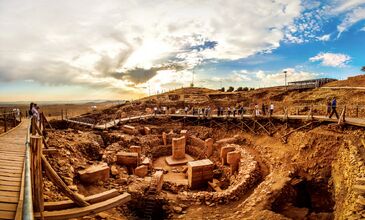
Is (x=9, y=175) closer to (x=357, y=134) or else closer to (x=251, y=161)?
(x=251, y=161)

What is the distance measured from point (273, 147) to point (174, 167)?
7736 mm

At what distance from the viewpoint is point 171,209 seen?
962 centimetres

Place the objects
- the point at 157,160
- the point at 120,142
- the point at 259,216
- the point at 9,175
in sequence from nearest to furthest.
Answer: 1. the point at 9,175
2. the point at 259,216
3. the point at 120,142
4. the point at 157,160

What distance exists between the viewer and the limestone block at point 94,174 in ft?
31.5

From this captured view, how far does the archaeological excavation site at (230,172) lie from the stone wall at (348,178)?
39 mm

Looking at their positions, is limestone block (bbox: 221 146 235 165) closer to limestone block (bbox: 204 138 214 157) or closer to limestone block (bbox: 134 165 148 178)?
limestone block (bbox: 204 138 214 157)

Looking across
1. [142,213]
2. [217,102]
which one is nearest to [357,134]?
[142,213]

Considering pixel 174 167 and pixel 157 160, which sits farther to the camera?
pixel 157 160

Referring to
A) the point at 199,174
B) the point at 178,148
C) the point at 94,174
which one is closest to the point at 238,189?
the point at 199,174

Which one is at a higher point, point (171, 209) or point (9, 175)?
point (9, 175)

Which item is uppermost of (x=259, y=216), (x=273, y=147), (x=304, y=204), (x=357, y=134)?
(x=357, y=134)

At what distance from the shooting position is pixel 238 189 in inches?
435

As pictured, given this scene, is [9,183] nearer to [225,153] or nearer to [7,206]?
[7,206]

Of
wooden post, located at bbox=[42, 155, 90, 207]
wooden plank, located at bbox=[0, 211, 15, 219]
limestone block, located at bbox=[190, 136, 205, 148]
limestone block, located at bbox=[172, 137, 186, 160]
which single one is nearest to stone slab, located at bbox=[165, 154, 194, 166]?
limestone block, located at bbox=[172, 137, 186, 160]
